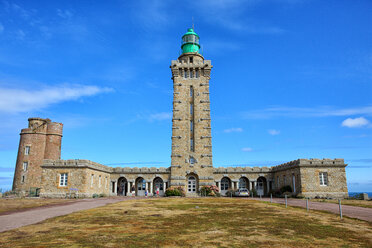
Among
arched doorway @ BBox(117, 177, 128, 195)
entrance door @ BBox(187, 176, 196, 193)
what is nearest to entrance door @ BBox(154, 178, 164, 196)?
entrance door @ BBox(187, 176, 196, 193)

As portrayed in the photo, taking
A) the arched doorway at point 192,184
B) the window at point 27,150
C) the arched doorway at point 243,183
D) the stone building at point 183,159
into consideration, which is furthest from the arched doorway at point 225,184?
the window at point 27,150

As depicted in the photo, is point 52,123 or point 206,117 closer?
point 206,117

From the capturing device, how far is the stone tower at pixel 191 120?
124 ft

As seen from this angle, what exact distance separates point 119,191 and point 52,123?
1532 centimetres

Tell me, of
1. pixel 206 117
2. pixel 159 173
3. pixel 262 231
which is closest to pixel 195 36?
pixel 206 117

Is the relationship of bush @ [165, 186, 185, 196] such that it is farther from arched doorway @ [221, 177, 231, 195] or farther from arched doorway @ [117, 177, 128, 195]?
arched doorway @ [117, 177, 128, 195]

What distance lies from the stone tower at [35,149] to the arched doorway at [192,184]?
2175cm

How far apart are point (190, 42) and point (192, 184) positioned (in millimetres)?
21249

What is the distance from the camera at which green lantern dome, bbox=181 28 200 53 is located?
137 feet

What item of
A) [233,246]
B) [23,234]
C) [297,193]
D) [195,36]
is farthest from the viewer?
[195,36]

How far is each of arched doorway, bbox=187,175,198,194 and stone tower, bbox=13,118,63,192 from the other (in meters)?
21.8

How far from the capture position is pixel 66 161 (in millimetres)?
32062

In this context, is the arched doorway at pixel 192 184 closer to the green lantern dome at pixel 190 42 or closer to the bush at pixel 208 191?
the bush at pixel 208 191

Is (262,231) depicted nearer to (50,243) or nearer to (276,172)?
(50,243)
